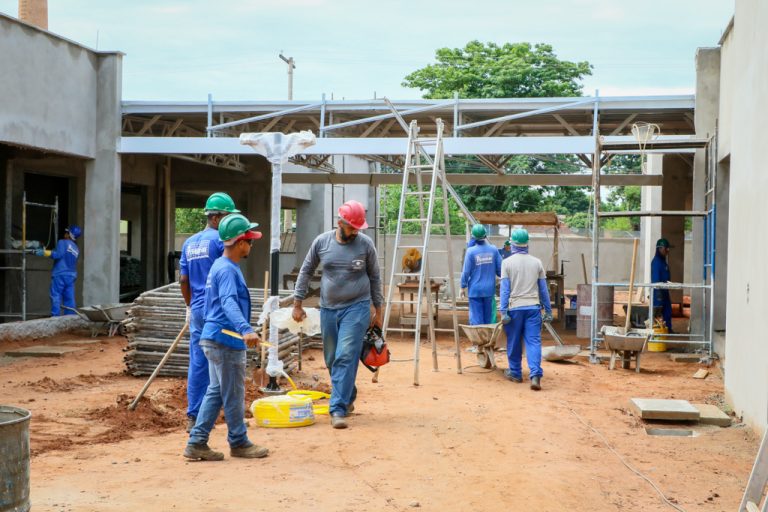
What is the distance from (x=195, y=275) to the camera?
8.08 metres

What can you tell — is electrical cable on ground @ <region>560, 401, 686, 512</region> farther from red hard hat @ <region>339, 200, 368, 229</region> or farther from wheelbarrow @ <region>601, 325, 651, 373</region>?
wheelbarrow @ <region>601, 325, 651, 373</region>

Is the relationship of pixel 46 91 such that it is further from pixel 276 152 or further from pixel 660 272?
pixel 660 272

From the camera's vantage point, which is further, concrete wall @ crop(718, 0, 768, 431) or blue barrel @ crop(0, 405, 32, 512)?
concrete wall @ crop(718, 0, 768, 431)

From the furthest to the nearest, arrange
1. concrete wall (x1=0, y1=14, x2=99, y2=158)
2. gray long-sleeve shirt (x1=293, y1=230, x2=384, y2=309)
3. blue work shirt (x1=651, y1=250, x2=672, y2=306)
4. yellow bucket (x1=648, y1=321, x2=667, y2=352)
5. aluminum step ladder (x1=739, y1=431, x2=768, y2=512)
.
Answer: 1. blue work shirt (x1=651, y1=250, x2=672, y2=306)
2. yellow bucket (x1=648, y1=321, x2=667, y2=352)
3. concrete wall (x1=0, y1=14, x2=99, y2=158)
4. gray long-sleeve shirt (x1=293, y1=230, x2=384, y2=309)
5. aluminum step ladder (x1=739, y1=431, x2=768, y2=512)

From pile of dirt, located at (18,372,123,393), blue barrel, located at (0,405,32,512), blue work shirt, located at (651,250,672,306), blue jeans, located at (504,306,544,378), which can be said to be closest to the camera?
blue barrel, located at (0,405,32,512)

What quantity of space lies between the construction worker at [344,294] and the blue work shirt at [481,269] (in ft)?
15.9

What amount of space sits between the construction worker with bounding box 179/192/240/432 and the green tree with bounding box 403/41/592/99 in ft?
110

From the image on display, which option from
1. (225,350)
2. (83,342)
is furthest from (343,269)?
(83,342)

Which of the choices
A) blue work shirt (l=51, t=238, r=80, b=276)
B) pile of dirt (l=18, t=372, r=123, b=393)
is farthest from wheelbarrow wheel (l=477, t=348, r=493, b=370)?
blue work shirt (l=51, t=238, r=80, b=276)

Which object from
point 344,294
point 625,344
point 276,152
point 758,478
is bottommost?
point 625,344

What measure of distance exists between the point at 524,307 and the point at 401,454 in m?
4.57

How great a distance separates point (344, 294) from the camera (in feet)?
28.5

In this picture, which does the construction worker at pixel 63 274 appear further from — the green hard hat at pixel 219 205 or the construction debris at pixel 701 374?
the construction debris at pixel 701 374

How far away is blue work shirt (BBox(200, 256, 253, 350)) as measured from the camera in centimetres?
674
